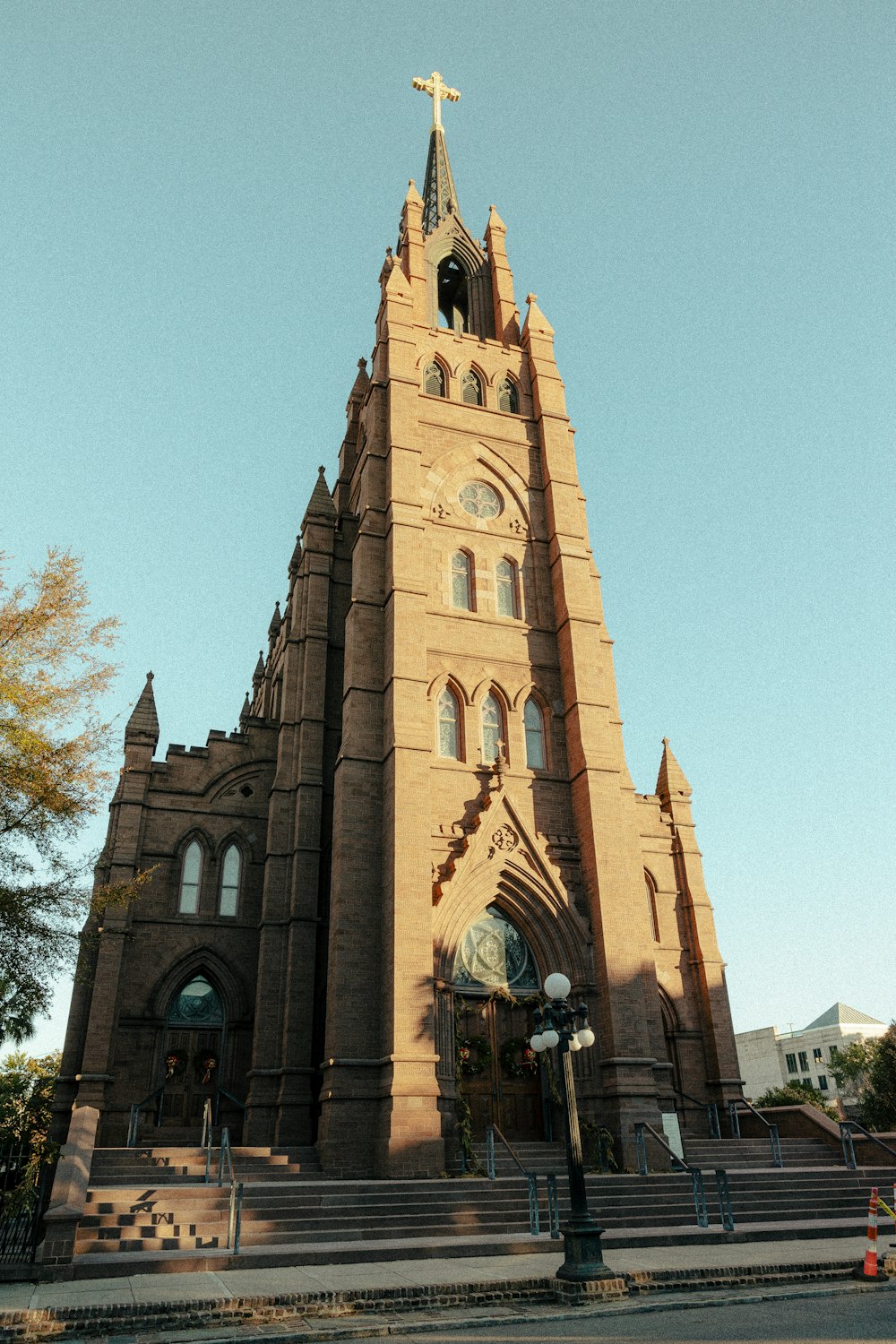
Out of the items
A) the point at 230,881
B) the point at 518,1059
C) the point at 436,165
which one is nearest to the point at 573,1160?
the point at 518,1059

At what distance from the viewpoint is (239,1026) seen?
76.4 feet

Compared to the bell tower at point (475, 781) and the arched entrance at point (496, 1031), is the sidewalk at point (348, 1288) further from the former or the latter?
the arched entrance at point (496, 1031)

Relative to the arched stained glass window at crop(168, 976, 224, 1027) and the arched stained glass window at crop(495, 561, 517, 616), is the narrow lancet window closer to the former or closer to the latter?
the arched stained glass window at crop(495, 561, 517, 616)

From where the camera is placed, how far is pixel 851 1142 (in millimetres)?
18641

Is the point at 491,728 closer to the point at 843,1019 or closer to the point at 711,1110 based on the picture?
the point at 711,1110

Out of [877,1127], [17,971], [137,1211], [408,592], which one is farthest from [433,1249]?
[877,1127]

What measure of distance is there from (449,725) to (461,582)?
4412 millimetres

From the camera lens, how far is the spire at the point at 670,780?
1121 inches

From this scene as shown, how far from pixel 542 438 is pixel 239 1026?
18629mm

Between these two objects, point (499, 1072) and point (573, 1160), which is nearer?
point (573, 1160)

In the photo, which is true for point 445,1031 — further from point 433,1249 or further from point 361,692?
point 361,692

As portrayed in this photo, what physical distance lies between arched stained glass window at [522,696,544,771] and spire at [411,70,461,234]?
79.7 feet

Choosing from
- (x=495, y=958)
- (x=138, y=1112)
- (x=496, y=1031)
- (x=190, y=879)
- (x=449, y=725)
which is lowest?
(x=138, y=1112)

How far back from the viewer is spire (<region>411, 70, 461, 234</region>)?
39031 mm
